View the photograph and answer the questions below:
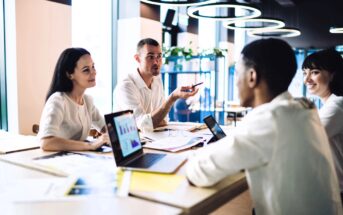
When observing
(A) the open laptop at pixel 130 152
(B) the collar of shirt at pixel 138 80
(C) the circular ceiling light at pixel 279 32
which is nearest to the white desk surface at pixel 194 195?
(A) the open laptop at pixel 130 152

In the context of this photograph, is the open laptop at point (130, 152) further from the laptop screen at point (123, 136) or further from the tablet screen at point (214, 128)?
the tablet screen at point (214, 128)

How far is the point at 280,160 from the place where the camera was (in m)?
1.19

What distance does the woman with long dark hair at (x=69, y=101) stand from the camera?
6.41ft

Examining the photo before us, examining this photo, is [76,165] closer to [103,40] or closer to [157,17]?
[103,40]

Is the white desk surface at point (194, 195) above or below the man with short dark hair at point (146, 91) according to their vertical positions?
below

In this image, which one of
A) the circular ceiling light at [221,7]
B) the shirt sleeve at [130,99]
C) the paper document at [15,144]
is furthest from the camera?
the circular ceiling light at [221,7]

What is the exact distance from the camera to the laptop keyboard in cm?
156

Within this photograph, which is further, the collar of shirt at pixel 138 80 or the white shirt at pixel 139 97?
the collar of shirt at pixel 138 80

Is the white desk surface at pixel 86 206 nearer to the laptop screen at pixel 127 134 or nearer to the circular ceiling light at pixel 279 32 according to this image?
the laptop screen at pixel 127 134

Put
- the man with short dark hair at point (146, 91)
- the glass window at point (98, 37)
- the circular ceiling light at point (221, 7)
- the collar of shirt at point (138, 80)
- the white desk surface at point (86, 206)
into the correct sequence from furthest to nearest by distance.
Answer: the glass window at point (98, 37) < the circular ceiling light at point (221, 7) < the collar of shirt at point (138, 80) < the man with short dark hair at point (146, 91) < the white desk surface at point (86, 206)

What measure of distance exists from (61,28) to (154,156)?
117 inches

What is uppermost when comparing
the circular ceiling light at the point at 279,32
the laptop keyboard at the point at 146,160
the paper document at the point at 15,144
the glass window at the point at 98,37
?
the circular ceiling light at the point at 279,32

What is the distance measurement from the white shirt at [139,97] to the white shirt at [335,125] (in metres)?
1.17

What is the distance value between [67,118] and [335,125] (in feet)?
4.98
